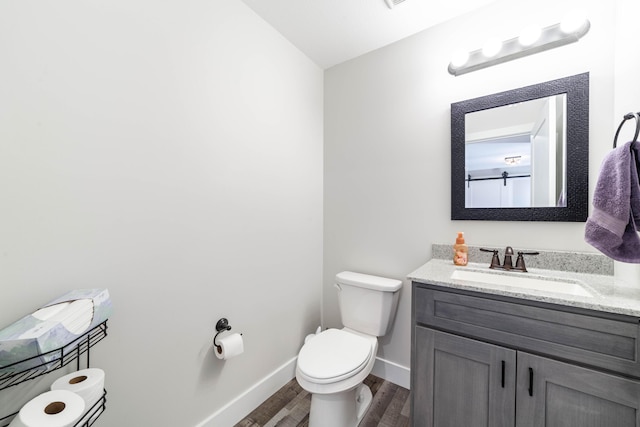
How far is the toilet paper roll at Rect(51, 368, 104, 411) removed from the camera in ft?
2.46

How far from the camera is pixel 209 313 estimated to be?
4.37 feet

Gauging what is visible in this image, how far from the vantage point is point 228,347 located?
130 cm

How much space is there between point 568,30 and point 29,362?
7.85ft

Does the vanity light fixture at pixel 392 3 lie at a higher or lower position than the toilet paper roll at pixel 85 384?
higher

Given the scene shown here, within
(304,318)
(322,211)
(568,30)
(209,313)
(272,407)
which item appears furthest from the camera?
(322,211)

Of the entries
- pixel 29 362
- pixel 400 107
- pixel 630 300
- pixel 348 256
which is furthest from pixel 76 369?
pixel 400 107

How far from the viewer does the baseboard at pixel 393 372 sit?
1.75m

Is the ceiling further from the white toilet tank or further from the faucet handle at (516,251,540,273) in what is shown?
the white toilet tank

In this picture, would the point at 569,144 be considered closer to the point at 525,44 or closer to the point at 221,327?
the point at 525,44

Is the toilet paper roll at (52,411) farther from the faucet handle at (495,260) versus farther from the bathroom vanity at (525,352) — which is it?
the faucet handle at (495,260)

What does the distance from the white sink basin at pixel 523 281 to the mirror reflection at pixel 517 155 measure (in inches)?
15.9

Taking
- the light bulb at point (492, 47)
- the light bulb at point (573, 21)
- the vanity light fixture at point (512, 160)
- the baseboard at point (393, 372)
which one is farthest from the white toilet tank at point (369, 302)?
the light bulb at point (573, 21)

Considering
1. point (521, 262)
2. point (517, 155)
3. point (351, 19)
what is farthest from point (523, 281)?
point (351, 19)

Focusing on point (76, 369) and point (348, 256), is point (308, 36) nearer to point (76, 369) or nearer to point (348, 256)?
point (348, 256)
